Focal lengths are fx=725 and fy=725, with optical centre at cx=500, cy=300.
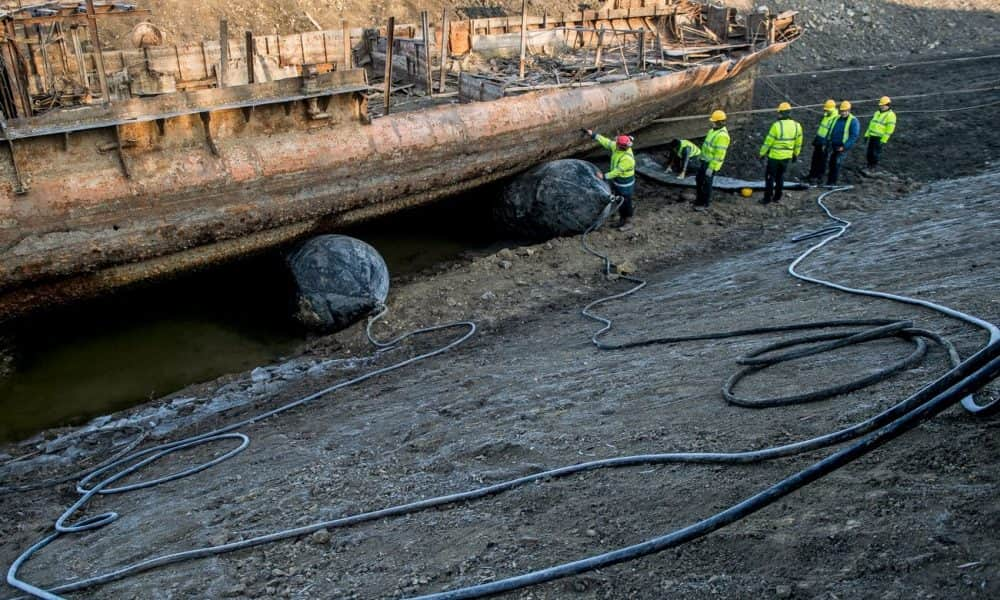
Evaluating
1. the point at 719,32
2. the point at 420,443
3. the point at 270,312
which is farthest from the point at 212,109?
the point at 719,32

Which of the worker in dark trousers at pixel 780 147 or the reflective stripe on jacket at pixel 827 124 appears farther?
the reflective stripe on jacket at pixel 827 124

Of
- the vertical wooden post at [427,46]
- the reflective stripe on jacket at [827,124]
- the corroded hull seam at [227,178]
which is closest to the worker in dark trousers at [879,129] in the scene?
the reflective stripe on jacket at [827,124]

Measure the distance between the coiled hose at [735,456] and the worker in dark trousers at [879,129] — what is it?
6252mm

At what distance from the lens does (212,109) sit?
862cm

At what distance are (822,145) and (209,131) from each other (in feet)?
30.1

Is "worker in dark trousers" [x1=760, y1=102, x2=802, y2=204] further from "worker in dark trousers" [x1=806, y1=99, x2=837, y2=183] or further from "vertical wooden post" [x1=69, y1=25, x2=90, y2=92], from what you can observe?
"vertical wooden post" [x1=69, y1=25, x2=90, y2=92]

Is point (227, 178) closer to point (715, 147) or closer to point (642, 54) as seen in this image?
point (715, 147)

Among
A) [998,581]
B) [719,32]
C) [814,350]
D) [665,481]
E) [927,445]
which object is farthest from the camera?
[719,32]

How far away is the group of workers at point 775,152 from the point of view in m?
10.3

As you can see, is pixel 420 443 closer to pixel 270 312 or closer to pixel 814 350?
pixel 814 350

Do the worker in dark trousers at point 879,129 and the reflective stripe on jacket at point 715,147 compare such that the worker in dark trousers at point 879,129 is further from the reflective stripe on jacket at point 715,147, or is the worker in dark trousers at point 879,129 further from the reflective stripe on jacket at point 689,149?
the reflective stripe on jacket at point 715,147

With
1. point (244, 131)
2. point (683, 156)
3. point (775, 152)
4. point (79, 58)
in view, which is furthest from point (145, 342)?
point (775, 152)

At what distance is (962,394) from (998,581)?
628 mm

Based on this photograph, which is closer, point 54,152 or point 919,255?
point 919,255
